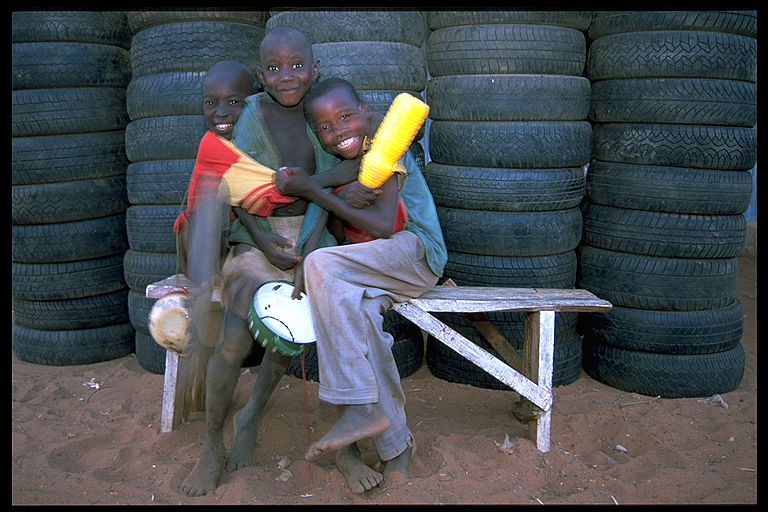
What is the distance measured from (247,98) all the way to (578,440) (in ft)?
7.60

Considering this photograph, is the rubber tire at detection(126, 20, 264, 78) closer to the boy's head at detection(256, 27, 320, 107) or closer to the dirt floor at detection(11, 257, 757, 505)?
the boy's head at detection(256, 27, 320, 107)

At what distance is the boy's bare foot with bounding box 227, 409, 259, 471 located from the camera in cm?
295

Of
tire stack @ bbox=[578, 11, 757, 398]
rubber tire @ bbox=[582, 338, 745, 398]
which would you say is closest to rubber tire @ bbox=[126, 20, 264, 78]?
tire stack @ bbox=[578, 11, 757, 398]

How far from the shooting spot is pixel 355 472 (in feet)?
9.05

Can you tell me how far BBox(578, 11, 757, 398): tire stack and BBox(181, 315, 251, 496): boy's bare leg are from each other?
2.25 metres

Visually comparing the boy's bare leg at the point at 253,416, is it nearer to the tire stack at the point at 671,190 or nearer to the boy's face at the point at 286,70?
the boy's face at the point at 286,70

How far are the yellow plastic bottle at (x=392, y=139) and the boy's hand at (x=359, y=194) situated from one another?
0.08 ft

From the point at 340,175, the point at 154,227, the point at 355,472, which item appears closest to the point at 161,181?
the point at 154,227

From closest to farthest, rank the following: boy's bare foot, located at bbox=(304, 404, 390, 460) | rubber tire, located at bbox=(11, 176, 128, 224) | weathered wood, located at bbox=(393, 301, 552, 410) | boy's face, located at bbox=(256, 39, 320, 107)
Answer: boy's bare foot, located at bbox=(304, 404, 390, 460), boy's face, located at bbox=(256, 39, 320, 107), weathered wood, located at bbox=(393, 301, 552, 410), rubber tire, located at bbox=(11, 176, 128, 224)

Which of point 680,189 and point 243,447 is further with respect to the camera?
point 680,189

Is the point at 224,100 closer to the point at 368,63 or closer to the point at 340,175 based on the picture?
the point at 340,175

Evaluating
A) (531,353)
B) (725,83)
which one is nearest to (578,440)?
(531,353)

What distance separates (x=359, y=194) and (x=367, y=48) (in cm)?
122

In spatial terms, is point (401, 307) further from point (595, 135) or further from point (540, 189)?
point (595, 135)
